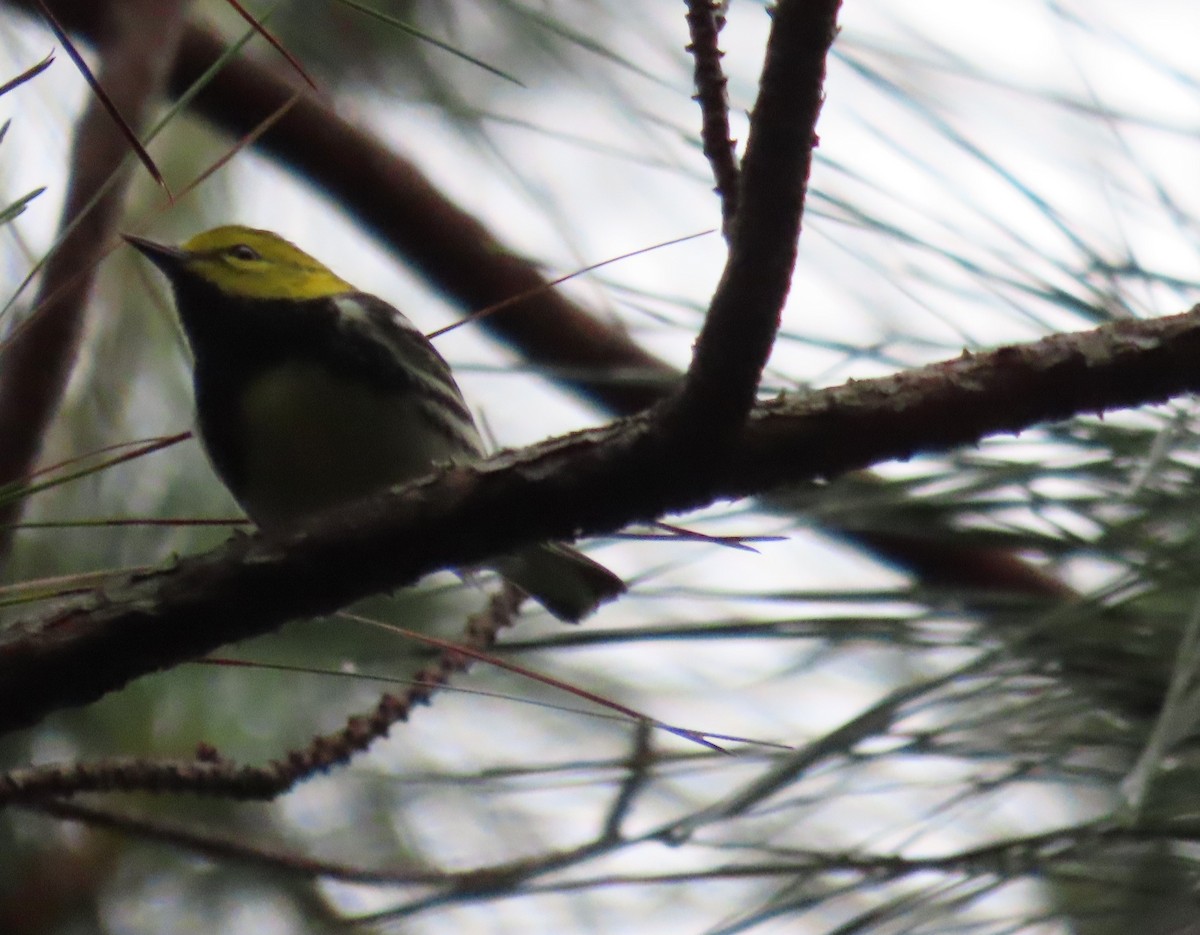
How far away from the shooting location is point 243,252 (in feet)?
4.61

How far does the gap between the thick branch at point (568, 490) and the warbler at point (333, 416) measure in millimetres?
422

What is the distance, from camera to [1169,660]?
3.08 ft

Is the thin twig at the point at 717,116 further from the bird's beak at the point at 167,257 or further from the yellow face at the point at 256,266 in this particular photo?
the bird's beak at the point at 167,257

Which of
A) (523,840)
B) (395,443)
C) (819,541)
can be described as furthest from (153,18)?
(523,840)

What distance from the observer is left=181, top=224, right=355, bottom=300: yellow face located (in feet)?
4.42

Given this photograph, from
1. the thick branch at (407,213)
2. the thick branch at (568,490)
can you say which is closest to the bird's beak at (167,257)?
the thick branch at (407,213)

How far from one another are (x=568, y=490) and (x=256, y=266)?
79cm

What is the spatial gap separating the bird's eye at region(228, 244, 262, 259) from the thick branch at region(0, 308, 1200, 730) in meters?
0.73

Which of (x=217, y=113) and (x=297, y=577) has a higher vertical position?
(x=217, y=113)

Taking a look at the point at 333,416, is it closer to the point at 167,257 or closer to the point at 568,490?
the point at 167,257

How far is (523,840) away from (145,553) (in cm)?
54

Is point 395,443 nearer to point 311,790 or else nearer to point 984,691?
point 984,691

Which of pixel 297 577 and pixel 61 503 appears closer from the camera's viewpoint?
pixel 297 577

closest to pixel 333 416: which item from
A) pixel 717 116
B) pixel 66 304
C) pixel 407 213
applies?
pixel 66 304
